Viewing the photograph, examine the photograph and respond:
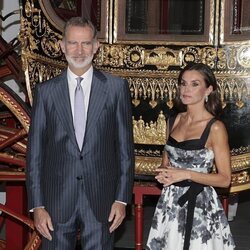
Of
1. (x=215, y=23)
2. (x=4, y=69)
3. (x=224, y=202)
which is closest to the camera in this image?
(x=215, y=23)

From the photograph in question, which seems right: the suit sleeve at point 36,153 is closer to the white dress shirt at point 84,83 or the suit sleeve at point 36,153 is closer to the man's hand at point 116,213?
the white dress shirt at point 84,83

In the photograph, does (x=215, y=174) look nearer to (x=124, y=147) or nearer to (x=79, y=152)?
(x=124, y=147)

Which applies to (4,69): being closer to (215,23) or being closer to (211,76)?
(215,23)

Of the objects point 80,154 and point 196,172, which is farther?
point 196,172

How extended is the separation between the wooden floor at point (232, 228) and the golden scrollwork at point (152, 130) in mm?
1189

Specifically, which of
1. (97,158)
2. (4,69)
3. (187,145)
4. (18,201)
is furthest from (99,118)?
(4,69)

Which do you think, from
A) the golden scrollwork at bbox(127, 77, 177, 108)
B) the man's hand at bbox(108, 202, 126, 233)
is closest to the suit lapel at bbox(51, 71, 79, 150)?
the man's hand at bbox(108, 202, 126, 233)

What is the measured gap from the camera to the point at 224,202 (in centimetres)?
480

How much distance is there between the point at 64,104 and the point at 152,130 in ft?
3.73

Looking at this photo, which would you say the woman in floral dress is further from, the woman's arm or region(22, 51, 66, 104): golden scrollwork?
region(22, 51, 66, 104): golden scrollwork

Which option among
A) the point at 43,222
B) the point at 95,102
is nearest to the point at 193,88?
the point at 95,102

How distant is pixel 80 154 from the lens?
322cm

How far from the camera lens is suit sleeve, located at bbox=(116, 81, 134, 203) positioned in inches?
129

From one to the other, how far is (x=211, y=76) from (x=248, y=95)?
72 cm
